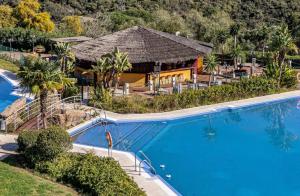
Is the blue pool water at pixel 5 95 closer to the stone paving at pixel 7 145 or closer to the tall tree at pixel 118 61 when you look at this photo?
the tall tree at pixel 118 61

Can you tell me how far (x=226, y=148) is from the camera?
25359 millimetres

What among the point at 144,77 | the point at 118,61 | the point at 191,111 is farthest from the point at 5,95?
the point at 191,111

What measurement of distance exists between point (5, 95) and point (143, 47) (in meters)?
11.8

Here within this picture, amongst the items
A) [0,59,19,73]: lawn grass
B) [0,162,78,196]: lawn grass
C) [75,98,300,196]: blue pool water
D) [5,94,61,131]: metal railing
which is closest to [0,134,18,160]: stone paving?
[5,94,61,131]: metal railing

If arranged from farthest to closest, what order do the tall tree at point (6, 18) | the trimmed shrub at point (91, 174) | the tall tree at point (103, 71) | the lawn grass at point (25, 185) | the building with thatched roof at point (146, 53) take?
the tall tree at point (6, 18) → the building with thatched roof at point (146, 53) → the tall tree at point (103, 71) → the lawn grass at point (25, 185) → the trimmed shrub at point (91, 174)

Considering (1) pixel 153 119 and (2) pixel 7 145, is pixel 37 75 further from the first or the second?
(1) pixel 153 119

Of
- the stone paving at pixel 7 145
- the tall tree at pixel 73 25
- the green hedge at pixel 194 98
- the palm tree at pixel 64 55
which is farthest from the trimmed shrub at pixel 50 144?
the tall tree at pixel 73 25

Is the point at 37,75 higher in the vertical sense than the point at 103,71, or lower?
higher

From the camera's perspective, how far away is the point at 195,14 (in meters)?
68.8

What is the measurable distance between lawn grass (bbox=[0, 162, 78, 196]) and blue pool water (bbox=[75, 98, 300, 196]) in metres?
5.01

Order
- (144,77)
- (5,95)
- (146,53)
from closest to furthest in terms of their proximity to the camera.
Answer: (5,95), (146,53), (144,77)

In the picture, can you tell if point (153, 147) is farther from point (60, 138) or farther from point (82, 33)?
point (82, 33)

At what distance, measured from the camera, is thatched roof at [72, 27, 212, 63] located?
3775 centimetres

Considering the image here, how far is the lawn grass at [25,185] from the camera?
56.2 feet
